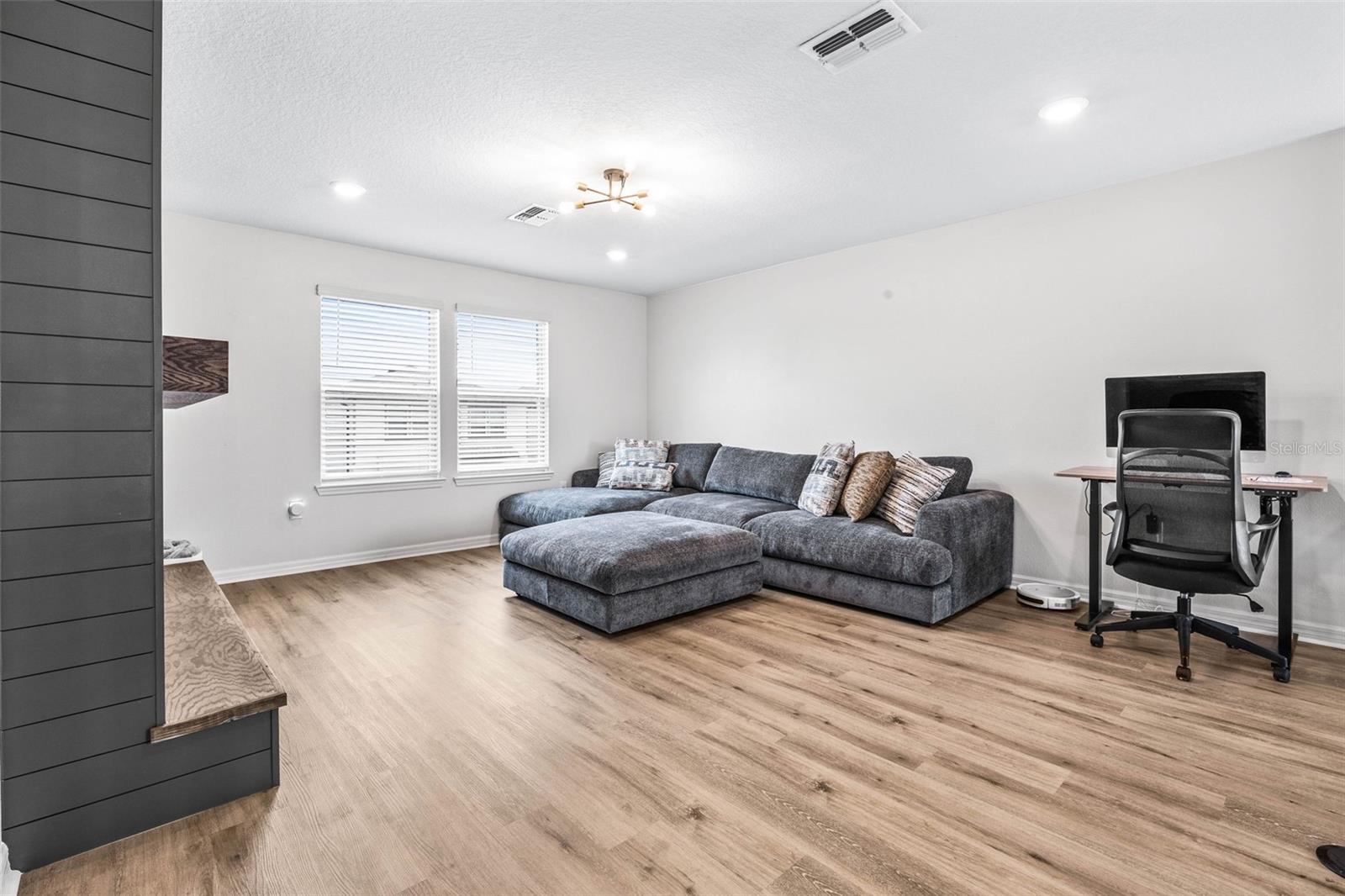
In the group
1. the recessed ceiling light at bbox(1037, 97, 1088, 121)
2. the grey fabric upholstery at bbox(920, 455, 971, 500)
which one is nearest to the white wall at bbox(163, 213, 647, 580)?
the grey fabric upholstery at bbox(920, 455, 971, 500)

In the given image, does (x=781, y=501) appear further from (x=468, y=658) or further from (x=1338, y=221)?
(x=1338, y=221)

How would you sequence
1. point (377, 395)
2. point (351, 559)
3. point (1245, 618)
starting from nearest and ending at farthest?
point (1245, 618)
point (351, 559)
point (377, 395)

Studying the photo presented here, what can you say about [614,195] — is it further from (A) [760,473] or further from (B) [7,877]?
(B) [7,877]

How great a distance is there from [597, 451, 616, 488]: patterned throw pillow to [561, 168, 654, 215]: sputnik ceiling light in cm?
259

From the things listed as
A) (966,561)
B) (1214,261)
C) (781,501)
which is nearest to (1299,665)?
(966,561)

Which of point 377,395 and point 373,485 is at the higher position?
point 377,395

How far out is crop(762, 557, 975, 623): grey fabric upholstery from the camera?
3.39 m

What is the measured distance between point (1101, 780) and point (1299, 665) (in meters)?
1.73

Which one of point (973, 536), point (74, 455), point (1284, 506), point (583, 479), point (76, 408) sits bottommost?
point (973, 536)

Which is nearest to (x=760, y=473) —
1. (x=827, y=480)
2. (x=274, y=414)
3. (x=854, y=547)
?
(x=827, y=480)

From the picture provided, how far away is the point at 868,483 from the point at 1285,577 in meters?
1.96

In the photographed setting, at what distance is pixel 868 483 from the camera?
160 inches

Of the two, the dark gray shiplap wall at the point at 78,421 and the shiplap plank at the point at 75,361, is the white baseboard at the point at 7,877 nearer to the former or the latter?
the dark gray shiplap wall at the point at 78,421

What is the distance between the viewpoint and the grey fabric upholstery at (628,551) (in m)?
3.19
